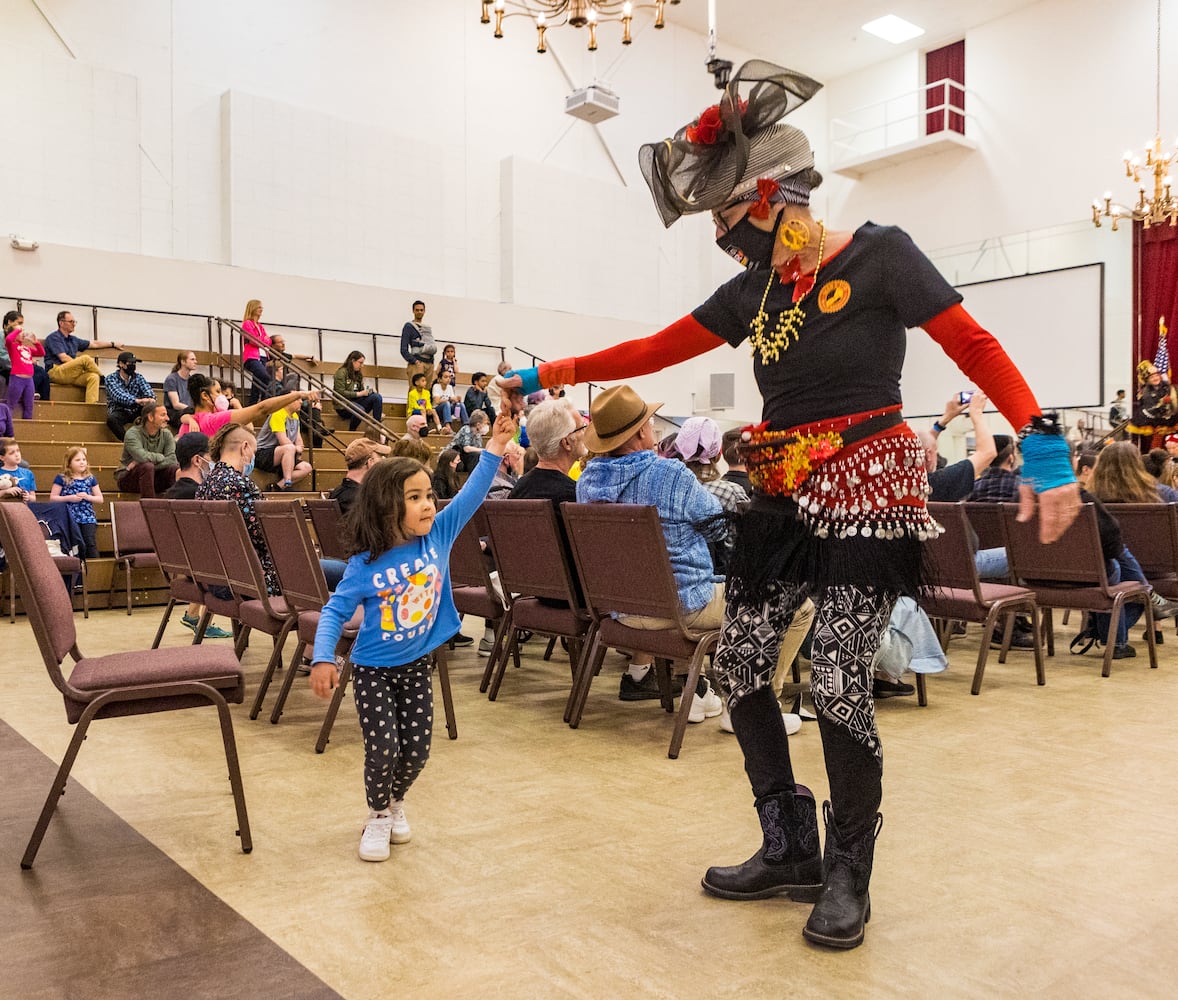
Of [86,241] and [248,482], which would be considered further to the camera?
[86,241]

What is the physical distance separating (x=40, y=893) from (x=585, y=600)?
2.00m

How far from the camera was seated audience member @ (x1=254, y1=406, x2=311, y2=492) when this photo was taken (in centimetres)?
914

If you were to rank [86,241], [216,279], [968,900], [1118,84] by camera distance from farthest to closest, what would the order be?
[1118,84] < [216,279] < [86,241] < [968,900]

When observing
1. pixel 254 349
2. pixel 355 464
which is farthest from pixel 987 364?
pixel 254 349

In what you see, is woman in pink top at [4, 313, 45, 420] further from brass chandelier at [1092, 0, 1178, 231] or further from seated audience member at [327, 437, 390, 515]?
brass chandelier at [1092, 0, 1178, 231]

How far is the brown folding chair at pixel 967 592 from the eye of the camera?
4.18 m

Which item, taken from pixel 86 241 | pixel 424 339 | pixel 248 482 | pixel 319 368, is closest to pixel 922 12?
pixel 424 339

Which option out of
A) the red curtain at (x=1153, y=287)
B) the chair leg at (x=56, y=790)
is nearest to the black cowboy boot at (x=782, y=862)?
the chair leg at (x=56, y=790)

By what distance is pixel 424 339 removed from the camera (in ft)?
40.0

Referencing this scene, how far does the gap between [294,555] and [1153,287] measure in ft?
42.6

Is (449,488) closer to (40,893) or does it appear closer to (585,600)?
(585,600)

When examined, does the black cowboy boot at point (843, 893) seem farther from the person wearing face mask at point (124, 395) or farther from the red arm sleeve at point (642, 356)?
the person wearing face mask at point (124, 395)

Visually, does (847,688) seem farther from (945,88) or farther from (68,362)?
(945,88)

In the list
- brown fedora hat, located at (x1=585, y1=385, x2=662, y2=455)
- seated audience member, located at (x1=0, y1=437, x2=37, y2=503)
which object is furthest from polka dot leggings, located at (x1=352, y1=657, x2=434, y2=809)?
seated audience member, located at (x1=0, y1=437, x2=37, y2=503)
